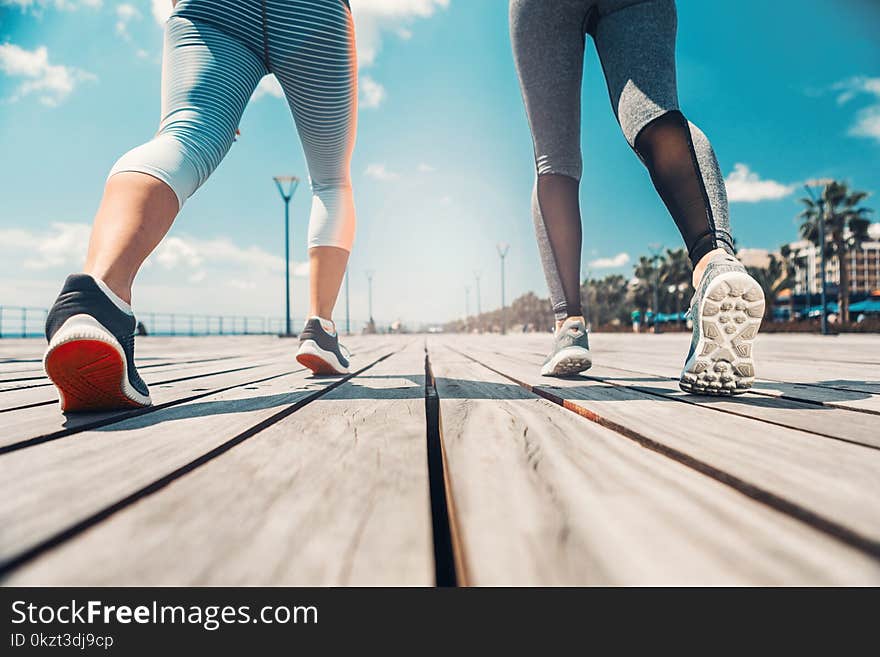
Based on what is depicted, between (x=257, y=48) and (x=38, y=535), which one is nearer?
(x=38, y=535)

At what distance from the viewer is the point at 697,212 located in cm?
120

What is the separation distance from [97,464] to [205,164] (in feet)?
2.67

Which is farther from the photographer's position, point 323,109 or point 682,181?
point 323,109

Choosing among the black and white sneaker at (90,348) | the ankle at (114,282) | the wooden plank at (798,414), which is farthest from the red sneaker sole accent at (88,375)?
the wooden plank at (798,414)

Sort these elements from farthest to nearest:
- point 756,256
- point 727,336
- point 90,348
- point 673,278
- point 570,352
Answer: point 756,256
point 673,278
point 570,352
point 727,336
point 90,348

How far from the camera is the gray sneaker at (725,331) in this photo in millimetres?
1039

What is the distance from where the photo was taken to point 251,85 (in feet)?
4.48

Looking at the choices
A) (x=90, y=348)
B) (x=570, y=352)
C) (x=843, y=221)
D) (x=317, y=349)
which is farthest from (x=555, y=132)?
(x=843, y=221)

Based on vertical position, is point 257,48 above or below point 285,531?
above

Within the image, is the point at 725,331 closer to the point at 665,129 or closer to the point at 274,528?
the point at 665,129
